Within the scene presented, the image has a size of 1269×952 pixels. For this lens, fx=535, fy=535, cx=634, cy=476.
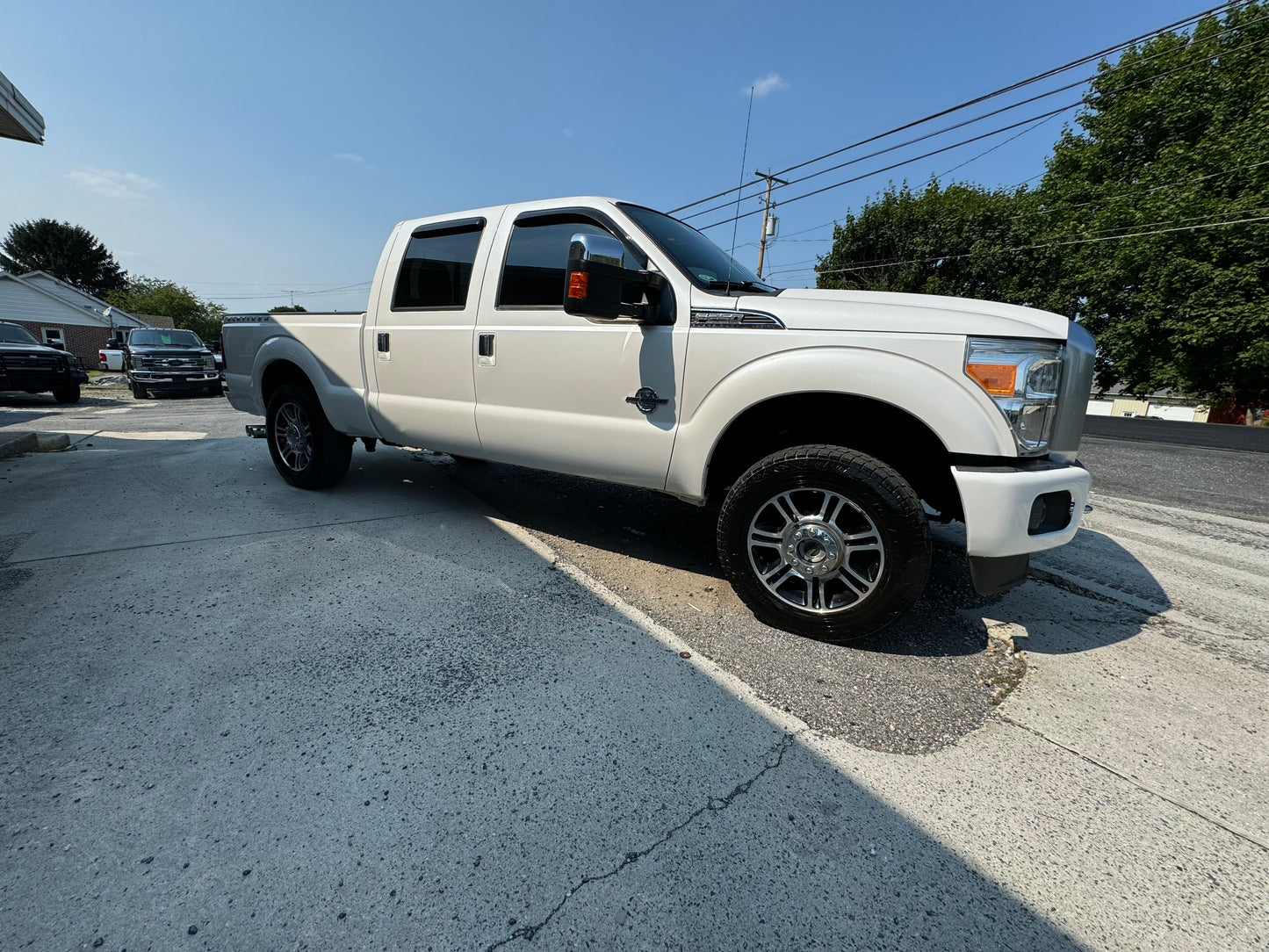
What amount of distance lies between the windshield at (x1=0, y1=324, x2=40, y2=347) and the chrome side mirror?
604 inches

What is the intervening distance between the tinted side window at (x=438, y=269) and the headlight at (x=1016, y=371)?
9.41 feet

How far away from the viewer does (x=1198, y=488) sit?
20.8 ft

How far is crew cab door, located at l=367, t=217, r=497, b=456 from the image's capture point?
3.44 m

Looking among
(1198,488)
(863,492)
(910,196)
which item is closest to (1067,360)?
(863,492)

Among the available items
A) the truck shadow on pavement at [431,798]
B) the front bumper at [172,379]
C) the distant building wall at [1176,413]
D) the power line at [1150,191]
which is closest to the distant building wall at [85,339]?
the front bumper at [172,379]

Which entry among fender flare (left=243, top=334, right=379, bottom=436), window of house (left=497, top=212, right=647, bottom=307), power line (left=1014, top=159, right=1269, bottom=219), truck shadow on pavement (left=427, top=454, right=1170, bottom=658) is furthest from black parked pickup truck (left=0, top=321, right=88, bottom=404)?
power line (left=1014, top=159, right=1269, bottom=219)

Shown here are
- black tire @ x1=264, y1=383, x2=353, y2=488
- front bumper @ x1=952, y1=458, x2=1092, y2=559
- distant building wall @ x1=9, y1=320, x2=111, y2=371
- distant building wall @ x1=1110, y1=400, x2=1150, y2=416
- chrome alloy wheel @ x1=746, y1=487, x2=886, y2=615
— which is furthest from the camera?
distant building wall @ x1=9, y1=320, x2=111, y2=371

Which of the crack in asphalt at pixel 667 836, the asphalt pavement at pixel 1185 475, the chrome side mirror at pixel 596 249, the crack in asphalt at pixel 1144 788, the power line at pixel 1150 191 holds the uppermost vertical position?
the power line at pixel 1150 191

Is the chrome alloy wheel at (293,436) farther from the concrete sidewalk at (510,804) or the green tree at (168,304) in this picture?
the green tree at (168,304)

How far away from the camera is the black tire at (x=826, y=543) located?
2260 mm

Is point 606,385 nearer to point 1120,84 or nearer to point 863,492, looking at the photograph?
point 863,492

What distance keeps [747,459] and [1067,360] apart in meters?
1.43

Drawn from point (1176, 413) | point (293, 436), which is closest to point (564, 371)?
point (293, 436)

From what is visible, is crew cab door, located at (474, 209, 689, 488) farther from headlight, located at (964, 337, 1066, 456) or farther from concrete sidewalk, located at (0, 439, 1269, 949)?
headlight, located at (964, 337, 1066, 456)
